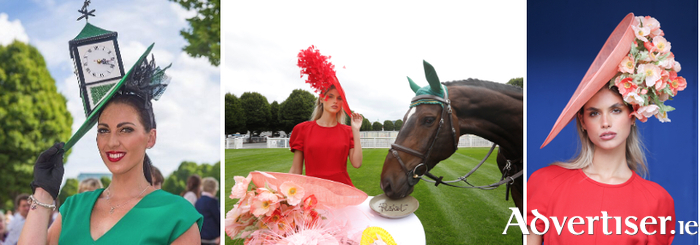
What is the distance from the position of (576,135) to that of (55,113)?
351 centimetres

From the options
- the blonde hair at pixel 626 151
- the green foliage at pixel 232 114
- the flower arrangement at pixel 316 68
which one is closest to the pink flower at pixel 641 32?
the blonde hair at pixel 626 151

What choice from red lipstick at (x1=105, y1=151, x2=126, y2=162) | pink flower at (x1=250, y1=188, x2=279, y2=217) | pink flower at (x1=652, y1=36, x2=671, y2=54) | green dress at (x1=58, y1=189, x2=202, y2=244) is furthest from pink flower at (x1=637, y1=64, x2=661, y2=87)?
red lipstick at (x1=105, y1=151, x2=126, y2=162)

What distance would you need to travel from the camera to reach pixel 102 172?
214 cm

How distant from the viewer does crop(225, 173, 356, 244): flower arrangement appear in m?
1.98

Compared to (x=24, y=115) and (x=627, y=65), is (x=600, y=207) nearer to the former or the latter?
(x=627, y=65)

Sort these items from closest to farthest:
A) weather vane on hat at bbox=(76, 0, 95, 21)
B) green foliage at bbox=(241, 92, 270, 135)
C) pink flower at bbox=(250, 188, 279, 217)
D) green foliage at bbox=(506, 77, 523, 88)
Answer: pink flower at bbox=(250, 188, 279, 217) → weather vane on hat at bbox=(76, 0, 95, 21) → green foliage at bbox=(241, 92, 270, 135) → green foliage at bbox=(506, 77, 523, 88)

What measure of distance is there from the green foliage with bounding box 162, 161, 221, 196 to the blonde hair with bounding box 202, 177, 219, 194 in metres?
0.03

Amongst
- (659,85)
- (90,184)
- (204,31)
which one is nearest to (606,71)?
(659,85)

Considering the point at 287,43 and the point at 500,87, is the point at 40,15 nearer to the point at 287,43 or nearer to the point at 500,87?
the point at 287,43

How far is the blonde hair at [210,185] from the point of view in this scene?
247 cm

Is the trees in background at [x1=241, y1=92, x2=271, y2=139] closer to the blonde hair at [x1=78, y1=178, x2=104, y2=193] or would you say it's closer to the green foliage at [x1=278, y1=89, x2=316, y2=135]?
the green foliage at [x1=278, y1=89, x2=316, y2=135]

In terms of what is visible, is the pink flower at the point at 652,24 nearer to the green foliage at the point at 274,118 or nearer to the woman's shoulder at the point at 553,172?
the woman's shoulder at the point at 553,172

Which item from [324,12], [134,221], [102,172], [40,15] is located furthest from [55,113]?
[324,12]

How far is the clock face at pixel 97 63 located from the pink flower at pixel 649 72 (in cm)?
332
